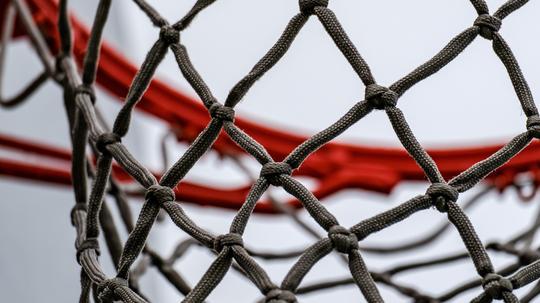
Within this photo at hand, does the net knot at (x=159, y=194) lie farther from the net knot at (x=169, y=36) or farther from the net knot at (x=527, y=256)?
the net knot at (x=527, y=256)

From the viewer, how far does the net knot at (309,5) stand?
2.77 feet

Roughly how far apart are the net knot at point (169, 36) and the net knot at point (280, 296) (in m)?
0.26

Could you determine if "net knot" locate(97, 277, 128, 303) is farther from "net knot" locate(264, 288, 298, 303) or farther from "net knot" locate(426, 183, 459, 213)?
"net knot" locate(426, 183, 459, 213)

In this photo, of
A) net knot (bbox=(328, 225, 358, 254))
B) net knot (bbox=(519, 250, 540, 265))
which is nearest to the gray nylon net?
net knot (bbox=(328, 225, 358, 254))

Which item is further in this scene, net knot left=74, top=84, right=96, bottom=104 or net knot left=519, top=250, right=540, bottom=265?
net knot left=519, top=250, right=540, bottom=265

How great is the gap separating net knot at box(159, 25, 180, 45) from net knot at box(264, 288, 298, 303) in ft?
0.86

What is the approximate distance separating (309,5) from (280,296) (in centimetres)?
24

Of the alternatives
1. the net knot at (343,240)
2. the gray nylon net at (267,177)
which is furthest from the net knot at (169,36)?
the net knot at (343,240)

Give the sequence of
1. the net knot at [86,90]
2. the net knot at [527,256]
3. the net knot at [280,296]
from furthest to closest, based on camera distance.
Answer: the net knot at [527,256]
the net knot at [86,90]
the net knot at [280,296]

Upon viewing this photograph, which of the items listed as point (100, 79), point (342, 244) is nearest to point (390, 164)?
point (100, 79)

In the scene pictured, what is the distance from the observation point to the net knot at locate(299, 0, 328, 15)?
845mm

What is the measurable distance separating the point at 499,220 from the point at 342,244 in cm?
116

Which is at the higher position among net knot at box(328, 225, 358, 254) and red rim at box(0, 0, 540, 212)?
red rim at box(0, 0, 540, 212)

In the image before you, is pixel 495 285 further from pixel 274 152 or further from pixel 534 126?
pixel 274 152
